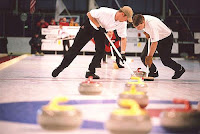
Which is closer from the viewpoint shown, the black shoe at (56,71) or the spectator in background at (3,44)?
the black shoe at (56,71)

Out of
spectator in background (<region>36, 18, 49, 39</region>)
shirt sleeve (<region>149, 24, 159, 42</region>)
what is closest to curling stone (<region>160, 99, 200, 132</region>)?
shirt sleeve (<region>149, 24, 159, 42</region>)

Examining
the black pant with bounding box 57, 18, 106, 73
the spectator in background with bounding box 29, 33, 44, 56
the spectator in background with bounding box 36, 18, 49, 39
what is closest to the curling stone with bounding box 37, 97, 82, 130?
the black pant with bounding box 57, 18, 106, 73

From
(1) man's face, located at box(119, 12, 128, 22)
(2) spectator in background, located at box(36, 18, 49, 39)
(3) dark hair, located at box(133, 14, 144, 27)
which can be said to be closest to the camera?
(1) man's face, located at box(119, 12, 128, 22)

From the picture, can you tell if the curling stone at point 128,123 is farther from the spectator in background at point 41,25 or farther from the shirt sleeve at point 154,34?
the spectator in background at point 41,25

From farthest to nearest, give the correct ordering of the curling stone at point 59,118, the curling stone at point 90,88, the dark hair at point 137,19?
the dark hair at point 137,19
the curling stone at point 90,88
the curling stone at point 59,118

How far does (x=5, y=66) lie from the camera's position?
10.6m

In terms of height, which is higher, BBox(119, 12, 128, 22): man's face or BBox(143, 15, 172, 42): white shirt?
BBox(119, 12, 128, 22): man's face

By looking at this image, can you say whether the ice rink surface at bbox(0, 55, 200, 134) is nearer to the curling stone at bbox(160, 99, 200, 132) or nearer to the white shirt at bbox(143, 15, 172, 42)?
the curling stone at bbox(160, 99, 200, 132)

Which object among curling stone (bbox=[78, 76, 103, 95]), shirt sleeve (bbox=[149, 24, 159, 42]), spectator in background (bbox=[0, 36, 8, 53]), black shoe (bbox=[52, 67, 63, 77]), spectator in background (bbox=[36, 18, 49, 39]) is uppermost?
shirt sleeve (bbox=[149, 24, 159, 42])

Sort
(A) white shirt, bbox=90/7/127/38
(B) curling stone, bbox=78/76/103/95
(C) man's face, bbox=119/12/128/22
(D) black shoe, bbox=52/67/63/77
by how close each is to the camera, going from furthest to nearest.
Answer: (D) black shoe, bbox=52/67/63/77 < (A) white shirt, bbox=90/7/127/38 < (C) man's face, bbox=119/12/128/22 < (B) curling stone, bbox=78/76/103/95

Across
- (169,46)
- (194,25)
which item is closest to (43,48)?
(194,25)

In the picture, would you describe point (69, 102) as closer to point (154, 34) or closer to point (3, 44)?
point (154, 34)

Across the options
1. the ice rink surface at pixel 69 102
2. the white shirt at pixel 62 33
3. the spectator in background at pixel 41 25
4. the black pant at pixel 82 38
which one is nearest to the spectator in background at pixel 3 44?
the spectator in background at pixel 41 25

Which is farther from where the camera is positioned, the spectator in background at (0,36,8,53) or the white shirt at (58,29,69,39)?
the spectator in background at (0,36,8,53)
